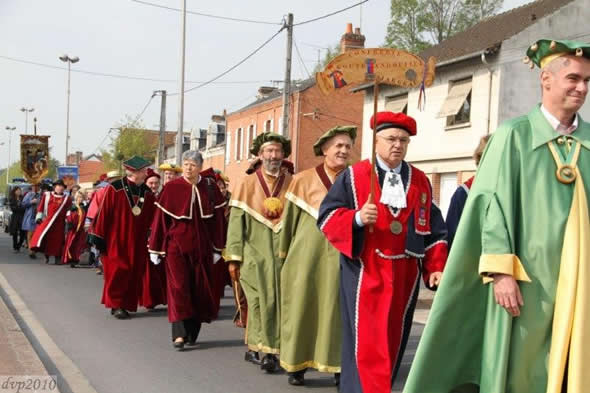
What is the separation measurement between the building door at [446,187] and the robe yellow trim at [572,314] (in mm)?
23216

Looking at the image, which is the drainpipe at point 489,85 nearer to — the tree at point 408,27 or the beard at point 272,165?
the beard at point 272,165

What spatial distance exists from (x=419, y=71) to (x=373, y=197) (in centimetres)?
91

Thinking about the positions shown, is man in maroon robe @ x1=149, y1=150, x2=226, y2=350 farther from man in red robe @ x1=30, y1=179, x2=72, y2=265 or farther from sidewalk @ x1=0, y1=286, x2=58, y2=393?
man in red robe @ x1=30, y1=179, x2=72, y2=265

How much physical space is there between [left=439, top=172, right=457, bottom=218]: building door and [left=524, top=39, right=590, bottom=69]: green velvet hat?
22920 millimetres

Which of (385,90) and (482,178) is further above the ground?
(385,90)

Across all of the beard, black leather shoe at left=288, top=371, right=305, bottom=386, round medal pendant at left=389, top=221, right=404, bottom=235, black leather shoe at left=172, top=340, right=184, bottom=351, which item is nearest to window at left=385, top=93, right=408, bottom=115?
black leather shoe at left=172, top=340, right=184, bottom=351

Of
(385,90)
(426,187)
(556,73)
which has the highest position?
(385,90)

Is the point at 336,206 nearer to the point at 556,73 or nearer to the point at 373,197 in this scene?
the point at 373,197

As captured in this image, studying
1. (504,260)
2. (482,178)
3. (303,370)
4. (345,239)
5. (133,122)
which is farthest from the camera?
(133,122)

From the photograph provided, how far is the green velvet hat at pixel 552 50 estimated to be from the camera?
12.9ft

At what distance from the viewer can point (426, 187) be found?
5.64m

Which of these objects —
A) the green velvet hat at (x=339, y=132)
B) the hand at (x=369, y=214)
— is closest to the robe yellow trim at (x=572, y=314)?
the hand at (x=369, y=214)

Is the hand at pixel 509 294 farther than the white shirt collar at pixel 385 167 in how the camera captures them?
No

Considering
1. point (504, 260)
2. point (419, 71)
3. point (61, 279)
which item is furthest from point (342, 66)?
point (61, 279)
